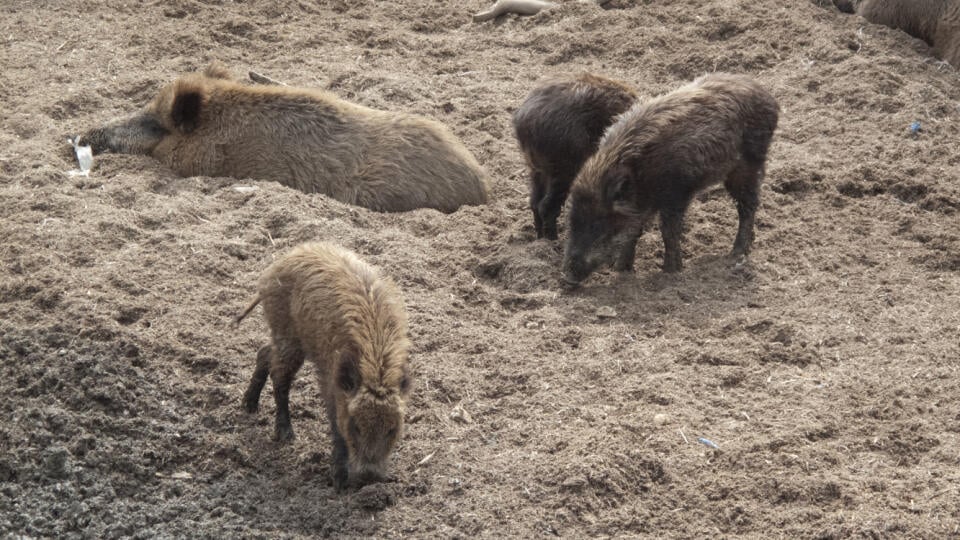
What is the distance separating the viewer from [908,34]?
1148cm

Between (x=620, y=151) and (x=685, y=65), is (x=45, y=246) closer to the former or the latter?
(x=620, y=151)

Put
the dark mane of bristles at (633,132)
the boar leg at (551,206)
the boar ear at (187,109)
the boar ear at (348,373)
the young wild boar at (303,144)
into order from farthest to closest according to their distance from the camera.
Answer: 1. the boar ear at (187,109)
2. the young wild boar at (303,144)
3. the boar leg at (551,206)
4. the dark mane of bristles at (633,132)
5. the boar ear at (348,373)

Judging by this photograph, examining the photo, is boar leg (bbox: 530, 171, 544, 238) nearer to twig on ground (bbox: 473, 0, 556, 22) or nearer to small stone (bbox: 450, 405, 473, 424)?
small stone (bbox: 450, 405, 473, 424)

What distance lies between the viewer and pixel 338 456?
18.2 ft

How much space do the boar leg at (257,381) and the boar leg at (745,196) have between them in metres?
3.39

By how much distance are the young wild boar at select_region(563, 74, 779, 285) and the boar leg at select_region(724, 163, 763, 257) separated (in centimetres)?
7

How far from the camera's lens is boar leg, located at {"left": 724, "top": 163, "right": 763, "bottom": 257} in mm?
7996

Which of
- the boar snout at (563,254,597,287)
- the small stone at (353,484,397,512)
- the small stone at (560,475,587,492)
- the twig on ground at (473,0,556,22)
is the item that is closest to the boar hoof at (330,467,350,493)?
the small stone at (353,484,397,512)

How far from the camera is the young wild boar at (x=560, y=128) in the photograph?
318 inches

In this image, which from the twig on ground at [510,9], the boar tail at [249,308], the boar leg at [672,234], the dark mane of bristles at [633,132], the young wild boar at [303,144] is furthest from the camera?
the twig on ground at [510,9]

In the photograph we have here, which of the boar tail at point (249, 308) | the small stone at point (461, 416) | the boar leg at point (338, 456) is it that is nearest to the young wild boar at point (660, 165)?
the small stone at point (461, 416)

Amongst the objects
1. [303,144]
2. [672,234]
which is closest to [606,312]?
[672,234]

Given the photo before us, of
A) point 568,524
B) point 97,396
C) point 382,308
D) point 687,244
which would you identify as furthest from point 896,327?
point 97,396

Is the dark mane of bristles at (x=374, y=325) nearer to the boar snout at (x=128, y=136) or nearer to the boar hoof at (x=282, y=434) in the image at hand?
the boar hoof at (x=282, y=434)
